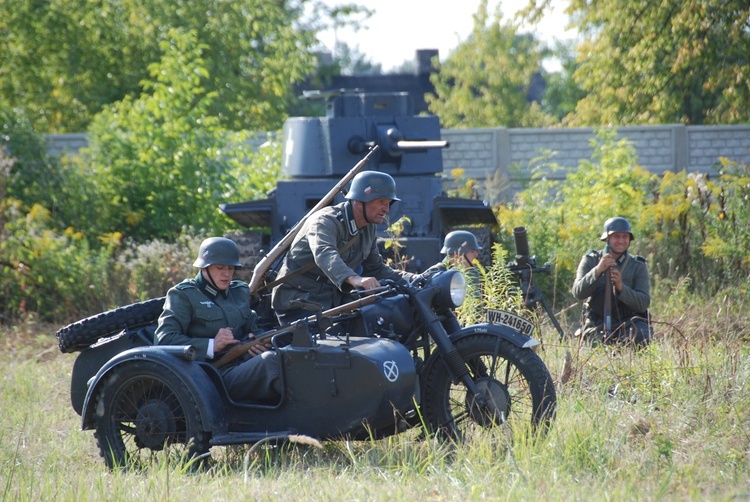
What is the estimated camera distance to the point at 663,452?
5.40 metres

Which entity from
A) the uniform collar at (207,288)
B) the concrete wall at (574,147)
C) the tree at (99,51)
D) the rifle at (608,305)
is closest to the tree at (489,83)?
the tree at (99,51)

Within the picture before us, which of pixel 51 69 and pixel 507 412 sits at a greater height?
pixel 51 69

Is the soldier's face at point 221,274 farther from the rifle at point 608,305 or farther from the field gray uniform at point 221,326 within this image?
the rifle at point 608,305

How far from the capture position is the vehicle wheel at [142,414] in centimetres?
593

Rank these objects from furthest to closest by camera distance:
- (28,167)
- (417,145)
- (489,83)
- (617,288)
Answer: (489,83), (28,167), (417,145), (617,288)

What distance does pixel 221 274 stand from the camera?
643 centimetres

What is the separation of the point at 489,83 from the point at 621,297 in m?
30.8

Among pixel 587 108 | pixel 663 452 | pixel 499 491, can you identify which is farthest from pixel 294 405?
pixel 587 108

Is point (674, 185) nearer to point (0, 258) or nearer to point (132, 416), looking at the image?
point (0, 258)

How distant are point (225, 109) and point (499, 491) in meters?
20.4

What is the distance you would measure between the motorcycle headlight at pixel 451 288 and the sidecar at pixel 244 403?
0.38 m

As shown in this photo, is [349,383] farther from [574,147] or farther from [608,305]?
[574,147]

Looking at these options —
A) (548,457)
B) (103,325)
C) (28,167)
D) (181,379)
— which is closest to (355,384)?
(181,379)

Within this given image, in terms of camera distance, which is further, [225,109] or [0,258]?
[225,109]
